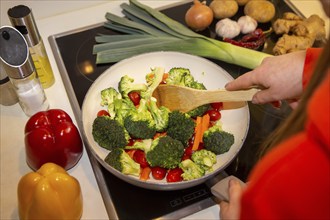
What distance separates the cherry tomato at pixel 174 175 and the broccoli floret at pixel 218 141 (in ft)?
0.31

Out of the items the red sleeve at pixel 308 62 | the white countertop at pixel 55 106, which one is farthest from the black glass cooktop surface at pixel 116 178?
the red sleeve at pixel 308 62

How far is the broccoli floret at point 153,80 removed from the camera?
1.05 metres

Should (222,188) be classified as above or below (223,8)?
below

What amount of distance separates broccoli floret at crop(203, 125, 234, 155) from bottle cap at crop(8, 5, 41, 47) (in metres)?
0.54

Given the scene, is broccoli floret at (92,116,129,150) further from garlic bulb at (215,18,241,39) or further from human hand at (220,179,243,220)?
A: garlic bulb at (215,18,241,39)

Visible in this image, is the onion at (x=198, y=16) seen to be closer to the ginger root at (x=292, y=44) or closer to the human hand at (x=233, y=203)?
the ginger root at (x=292, y=44)

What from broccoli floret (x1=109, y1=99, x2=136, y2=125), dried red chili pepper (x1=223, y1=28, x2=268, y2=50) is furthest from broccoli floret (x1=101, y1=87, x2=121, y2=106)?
dried red chili pepper (x1=223, y1=28, x2=268, y2=50)

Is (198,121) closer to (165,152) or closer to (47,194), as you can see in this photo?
(165,152)

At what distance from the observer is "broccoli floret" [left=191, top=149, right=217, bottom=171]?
0.92 m

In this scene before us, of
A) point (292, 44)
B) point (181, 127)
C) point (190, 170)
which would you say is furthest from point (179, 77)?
point (292, 44)

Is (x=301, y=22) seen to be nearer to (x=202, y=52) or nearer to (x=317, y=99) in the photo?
(x=202, y=52)

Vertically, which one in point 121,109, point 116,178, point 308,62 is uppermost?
point 308,62

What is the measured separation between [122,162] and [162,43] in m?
0.48

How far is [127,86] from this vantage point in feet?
3.50
